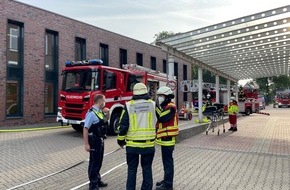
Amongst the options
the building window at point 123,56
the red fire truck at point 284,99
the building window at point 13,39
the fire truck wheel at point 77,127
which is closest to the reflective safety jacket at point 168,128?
the fire truck wheel at point 77,127

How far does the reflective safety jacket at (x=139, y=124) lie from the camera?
14.3 feet

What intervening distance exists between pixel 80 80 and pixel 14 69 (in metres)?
5.92

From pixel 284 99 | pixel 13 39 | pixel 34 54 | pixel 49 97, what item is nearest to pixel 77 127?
pixel 49 97

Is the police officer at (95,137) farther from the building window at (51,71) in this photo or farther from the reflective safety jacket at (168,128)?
the building window at (51,71)

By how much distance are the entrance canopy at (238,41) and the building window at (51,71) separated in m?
7.49

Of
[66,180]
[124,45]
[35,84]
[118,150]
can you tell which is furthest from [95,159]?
[124,45]

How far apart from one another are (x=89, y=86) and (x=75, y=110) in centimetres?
103

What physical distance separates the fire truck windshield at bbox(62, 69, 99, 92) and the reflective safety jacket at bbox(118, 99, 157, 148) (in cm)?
695

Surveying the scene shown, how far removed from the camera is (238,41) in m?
13.4

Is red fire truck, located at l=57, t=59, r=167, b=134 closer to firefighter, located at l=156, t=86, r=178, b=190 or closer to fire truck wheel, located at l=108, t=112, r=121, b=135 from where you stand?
fire truck wheel, located at l=108, t=112, r=121, b=135

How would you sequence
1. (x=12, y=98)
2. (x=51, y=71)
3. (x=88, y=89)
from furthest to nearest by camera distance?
(x=51, y=71), (x=12, y=98), (x=88, y=89)

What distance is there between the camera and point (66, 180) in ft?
19.3

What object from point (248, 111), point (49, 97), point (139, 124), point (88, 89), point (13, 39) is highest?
point (13, 39)

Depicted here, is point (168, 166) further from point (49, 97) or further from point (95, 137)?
point (49, 97)
